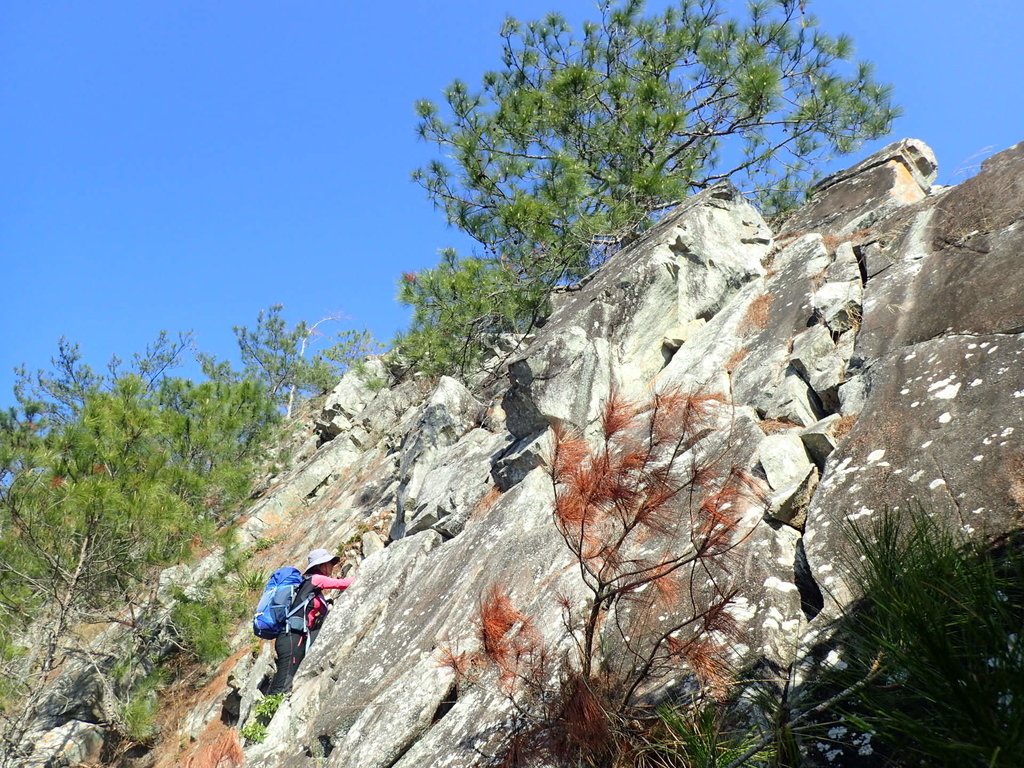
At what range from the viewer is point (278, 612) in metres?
8.73

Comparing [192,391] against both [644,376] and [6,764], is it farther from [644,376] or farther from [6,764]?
[644,376]

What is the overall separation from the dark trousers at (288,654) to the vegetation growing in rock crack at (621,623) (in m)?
4.34

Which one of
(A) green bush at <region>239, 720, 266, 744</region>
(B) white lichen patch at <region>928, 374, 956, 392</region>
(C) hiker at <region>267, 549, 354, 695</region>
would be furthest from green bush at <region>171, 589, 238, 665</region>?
(B) white lichen patch at <region>928, 374, 956, 392</region>

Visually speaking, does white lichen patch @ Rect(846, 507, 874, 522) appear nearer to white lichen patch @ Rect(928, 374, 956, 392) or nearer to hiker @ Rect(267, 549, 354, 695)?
white lichen patch @ Rect(928, 374, 956, 392)

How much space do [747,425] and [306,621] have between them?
5.57 metres

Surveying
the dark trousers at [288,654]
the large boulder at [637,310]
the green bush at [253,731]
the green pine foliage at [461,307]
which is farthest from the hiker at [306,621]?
the green pine foliage at [461,307]

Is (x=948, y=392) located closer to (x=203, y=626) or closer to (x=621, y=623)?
(x=621, y=623)

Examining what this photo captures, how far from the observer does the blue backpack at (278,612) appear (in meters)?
8.64

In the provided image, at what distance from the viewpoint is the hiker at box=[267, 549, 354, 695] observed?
865 cm

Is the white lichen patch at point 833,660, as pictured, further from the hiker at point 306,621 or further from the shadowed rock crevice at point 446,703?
the hiker at point 306,621

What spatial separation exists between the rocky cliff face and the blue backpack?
55cm

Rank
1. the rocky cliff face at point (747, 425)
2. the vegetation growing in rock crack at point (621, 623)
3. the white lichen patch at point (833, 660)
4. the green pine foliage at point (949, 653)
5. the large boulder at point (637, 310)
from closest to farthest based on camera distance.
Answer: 1. the green pine foliage at point (949, 653)
2. the white lichen patch at point (833, 660)
3. the vegetation growing in rock crack at point (621, 623)
4. the rocky cliff face at point (747, 425)
5. the large boulder at point (637, 310)

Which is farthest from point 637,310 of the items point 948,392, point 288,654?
point 288,654

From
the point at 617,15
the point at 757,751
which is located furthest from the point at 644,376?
the point at 617,15
